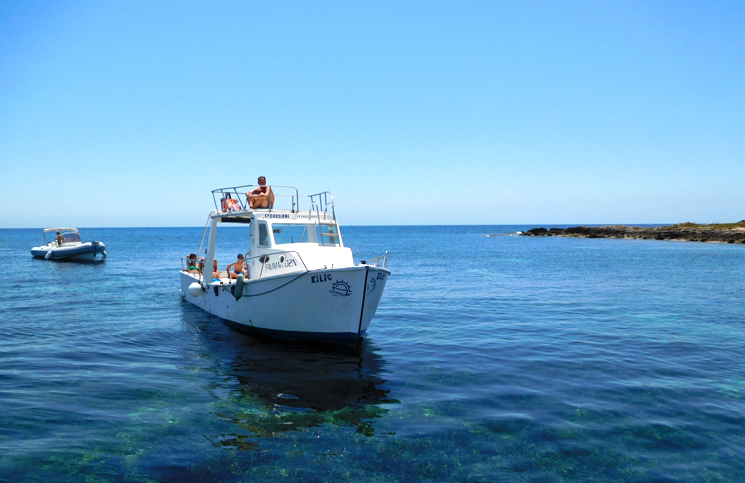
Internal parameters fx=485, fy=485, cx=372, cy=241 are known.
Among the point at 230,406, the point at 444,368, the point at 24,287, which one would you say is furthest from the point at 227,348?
the point at 24,287

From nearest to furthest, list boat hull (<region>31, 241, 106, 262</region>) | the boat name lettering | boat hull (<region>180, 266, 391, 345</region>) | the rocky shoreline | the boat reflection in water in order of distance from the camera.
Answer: the boat reflection in water
boat hull (<region>180, 266, 391, 345</region>)
the boat name lettering
boat hull (<region>31, 241, 106, 262</region>)
the rocky shoreline

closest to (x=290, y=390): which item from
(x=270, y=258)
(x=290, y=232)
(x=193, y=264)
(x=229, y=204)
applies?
(x=270, y=258)

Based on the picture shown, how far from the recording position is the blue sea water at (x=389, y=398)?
662 centimetres

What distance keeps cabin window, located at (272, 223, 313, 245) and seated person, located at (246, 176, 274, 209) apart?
0.85 m

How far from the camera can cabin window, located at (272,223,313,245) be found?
1474 cm

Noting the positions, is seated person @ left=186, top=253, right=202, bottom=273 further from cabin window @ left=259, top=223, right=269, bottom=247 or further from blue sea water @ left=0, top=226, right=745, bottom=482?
cabin window @ left=259, top=223, right=269, bottom=247

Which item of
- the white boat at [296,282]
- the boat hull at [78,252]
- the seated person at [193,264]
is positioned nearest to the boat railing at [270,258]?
the white boat at [296,282]

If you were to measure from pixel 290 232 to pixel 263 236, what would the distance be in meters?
0.95

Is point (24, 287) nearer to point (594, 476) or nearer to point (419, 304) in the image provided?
point (419, 304)

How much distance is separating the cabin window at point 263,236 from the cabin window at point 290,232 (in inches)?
9.5

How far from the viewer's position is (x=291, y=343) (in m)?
13.5

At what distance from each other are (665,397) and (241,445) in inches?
303

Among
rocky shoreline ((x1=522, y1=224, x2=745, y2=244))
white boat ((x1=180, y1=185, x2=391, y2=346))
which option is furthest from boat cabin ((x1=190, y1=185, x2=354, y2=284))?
rocky shoreline ((x1=522, y1=224, x2=745, y2=244))

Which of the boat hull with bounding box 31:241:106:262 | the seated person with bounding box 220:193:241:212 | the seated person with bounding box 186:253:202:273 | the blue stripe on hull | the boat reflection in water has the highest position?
the seated person with bounding box 220:193:241:212
